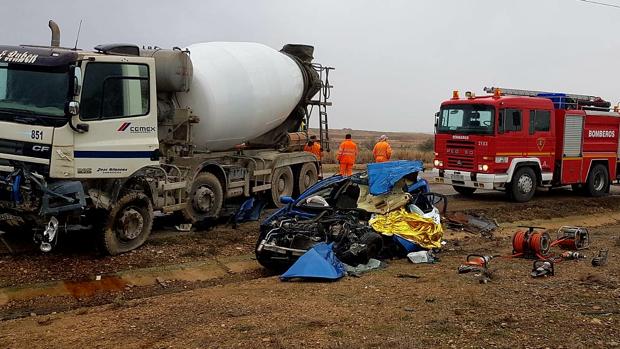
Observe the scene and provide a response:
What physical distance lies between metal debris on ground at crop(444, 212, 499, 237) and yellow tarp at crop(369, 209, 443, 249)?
9.06ft

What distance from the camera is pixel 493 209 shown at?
45.7ft

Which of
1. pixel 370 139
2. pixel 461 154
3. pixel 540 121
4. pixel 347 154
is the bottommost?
pixel 370 139

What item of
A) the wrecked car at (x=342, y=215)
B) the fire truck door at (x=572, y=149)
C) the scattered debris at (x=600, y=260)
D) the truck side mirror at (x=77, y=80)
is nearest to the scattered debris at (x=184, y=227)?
the wrecked car at (x=342, y=215)

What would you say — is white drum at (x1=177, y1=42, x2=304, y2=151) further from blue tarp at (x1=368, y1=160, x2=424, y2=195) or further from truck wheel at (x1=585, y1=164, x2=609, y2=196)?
truck wheel at (x1=585, y1=164, x2=609, y2=196)

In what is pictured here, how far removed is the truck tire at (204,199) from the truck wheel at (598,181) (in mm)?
10991

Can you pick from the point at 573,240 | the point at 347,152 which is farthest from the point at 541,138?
the point at 573,240

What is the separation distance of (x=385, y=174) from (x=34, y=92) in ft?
15.9

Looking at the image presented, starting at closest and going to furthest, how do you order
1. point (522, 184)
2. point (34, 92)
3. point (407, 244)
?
point (34, 92), point (407, 244), point (522, 184)

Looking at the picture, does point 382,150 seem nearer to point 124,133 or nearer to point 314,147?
point 314,147

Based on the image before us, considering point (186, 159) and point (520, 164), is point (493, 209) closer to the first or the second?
point (520, 164)

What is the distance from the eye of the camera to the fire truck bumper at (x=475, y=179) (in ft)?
47.7

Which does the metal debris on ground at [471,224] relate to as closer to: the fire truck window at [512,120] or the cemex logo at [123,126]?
the fire truck window at [512,120]

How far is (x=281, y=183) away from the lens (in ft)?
44.4

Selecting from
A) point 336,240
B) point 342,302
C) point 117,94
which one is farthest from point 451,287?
point 117,94
